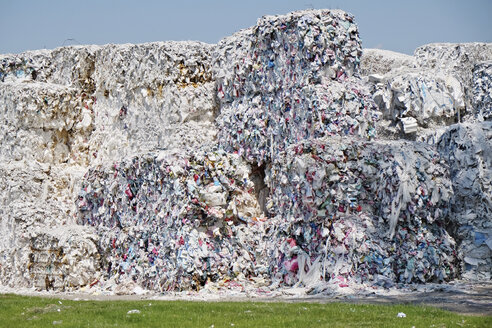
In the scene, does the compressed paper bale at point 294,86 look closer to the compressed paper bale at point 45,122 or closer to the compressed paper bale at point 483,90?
the compressed paper bale at point 45,122

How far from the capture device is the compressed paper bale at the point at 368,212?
1188 centimetres

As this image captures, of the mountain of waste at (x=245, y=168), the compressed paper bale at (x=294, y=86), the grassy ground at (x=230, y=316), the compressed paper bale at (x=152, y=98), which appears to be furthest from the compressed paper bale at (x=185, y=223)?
the grassy ground at (x=230, y=316)

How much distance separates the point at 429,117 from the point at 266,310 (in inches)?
321

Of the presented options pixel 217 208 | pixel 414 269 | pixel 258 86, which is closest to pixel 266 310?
pixel 414 269

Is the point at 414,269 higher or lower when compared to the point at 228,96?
lower

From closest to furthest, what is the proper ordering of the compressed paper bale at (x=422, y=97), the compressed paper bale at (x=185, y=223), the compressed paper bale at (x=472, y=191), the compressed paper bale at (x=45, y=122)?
the compressed paper bale at (x=472, y=191) → the compressed paper bale at (x=185, y=223) → the compressed paper bale at (x=422, y=97) → the compressed paper bale at (x=45, y=122)

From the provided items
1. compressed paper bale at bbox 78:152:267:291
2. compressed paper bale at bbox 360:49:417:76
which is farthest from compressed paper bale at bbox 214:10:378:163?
compressed paper bale at bbox 360:49:417:76

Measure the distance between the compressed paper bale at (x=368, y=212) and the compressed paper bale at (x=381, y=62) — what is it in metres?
10.4

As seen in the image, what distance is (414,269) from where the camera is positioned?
38.9 feet

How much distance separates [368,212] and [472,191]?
1950 mm

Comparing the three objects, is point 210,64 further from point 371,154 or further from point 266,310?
point 266,310

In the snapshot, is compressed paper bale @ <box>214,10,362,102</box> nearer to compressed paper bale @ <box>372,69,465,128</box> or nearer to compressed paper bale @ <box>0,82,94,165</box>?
compressed paper bale @ <box>372,69,465,128</box>

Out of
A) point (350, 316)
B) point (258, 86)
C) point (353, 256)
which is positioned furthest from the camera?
point (258, 86)

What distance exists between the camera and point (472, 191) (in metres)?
12.9
